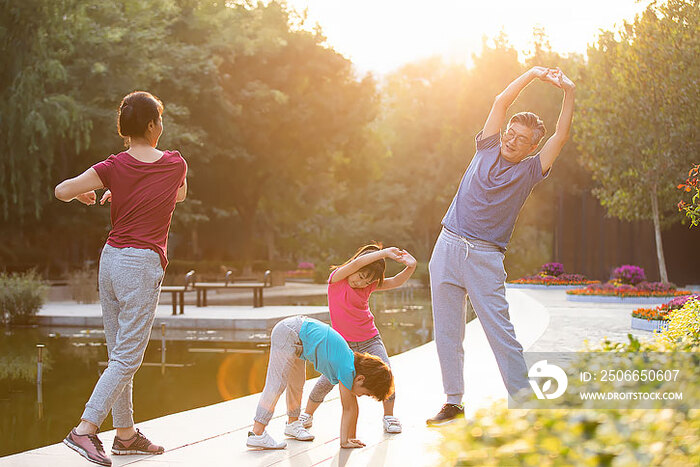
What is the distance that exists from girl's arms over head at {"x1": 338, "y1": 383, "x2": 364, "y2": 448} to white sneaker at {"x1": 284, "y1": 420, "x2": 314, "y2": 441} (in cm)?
34

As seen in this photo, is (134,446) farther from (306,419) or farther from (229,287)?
(229,287)

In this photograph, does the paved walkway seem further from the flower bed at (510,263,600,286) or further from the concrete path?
the flower bed at (510,263,600,286)

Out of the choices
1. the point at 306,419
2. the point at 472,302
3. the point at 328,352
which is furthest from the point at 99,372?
the point at 472,302

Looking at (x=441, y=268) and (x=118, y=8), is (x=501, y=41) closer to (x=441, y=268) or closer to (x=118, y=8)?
(x=118, y=8)

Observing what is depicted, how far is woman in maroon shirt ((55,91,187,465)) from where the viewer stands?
175 inches

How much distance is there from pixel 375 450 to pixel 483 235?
54.7 inches

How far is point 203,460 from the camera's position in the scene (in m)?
4.71

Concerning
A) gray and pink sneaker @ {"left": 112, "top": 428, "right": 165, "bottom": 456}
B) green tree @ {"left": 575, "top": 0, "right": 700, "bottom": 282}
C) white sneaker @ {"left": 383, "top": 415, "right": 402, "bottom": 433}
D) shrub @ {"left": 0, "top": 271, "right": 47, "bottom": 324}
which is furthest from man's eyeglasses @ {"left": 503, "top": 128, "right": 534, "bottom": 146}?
green tree @ {"left": 575, "top": 0, "right": 700, "bottom": 282}

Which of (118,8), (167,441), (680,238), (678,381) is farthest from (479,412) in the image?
(680,238)

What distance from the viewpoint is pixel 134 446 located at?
4.79 meters

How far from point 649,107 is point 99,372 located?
16180 millimetres

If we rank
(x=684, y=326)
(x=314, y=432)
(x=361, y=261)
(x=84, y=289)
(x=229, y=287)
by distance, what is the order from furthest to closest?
(x=84, y=289), (x=229, y=287), (x=684, y=326), (x=314, y=432), (x=361, y=261)

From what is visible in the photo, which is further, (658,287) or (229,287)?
(658,287)

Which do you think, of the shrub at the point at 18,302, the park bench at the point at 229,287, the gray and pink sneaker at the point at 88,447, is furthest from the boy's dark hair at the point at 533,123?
the park bench at the point at 229,287
